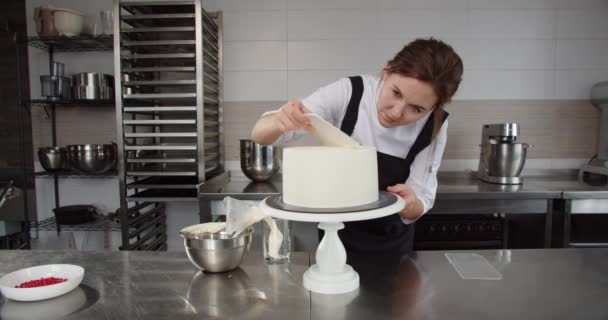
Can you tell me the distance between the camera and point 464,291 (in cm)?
106

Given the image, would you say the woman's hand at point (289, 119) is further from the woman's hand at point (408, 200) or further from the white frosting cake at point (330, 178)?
the woman's hand at point (408, 200)

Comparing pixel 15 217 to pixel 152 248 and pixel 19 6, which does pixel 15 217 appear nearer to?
pixel 152 248

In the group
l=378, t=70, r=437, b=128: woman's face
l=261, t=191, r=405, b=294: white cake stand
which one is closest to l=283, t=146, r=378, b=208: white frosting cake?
l=261, t=191, r=405, b=294: white cake stand

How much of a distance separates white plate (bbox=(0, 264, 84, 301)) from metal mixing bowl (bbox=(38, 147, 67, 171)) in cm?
203

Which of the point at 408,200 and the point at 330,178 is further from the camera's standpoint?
the point at 408,200

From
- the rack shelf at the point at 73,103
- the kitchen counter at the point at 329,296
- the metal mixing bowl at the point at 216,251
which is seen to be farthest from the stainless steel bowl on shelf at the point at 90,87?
the metal mixing bowl at the point at 216,251

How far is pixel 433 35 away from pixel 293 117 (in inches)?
88.7

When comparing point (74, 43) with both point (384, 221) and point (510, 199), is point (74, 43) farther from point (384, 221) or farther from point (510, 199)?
point (510, 199)

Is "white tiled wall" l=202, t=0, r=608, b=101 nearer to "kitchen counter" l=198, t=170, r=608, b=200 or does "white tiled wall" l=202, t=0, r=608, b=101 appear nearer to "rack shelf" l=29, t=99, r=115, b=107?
"kitchen counter" l=198, t=170, r=608, b=200

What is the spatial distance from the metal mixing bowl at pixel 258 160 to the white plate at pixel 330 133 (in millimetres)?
1582

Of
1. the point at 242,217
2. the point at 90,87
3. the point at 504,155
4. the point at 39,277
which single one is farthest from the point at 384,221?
the point at 90,87

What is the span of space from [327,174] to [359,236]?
0.84 meters

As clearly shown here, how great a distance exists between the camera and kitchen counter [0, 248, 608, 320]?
37.5 inches

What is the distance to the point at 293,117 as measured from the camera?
112 cm
